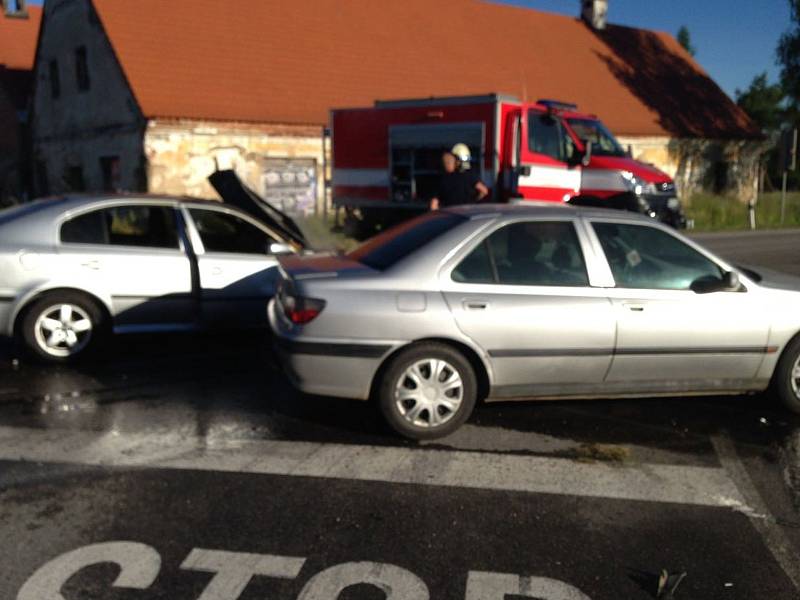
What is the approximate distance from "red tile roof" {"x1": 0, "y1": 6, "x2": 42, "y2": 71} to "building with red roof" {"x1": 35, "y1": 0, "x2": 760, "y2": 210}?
549cm

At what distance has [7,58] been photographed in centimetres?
3058

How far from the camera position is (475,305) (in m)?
4.86

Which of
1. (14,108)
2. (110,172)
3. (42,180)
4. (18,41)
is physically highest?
(18,41)

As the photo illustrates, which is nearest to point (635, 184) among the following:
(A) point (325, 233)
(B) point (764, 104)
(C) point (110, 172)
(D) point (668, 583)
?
(A) point (325, 233)

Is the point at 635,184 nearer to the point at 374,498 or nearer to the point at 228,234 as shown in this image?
the point at 228,234

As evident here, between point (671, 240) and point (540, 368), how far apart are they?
4.11 feet

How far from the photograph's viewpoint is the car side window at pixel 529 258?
16.4ft

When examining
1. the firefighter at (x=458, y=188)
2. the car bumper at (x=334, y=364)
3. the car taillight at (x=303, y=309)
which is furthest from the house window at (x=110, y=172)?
the car bumper at (x=334, y=364)

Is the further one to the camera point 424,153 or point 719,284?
point 424,153

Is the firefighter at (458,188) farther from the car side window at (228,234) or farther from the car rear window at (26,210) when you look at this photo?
the car rear window at (26,210)

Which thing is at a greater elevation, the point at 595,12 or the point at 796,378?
the point at 595,12

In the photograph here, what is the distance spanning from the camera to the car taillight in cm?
479

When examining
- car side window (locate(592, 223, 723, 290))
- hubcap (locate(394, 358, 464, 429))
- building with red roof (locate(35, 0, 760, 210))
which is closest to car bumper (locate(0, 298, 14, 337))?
hubcap (locate(394, 358, 464, 429))

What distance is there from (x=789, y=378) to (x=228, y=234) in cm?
459
